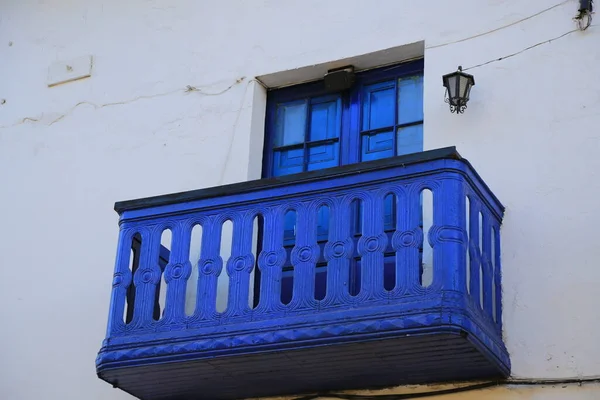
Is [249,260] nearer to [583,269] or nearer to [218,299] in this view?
[218,299]

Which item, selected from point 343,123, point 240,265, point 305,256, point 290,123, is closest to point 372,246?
point 305,256

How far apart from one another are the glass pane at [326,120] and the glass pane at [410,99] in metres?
0.43

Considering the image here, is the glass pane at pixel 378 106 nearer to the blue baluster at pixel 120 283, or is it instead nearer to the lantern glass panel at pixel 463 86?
the lantern glass panel at pixel 463 86

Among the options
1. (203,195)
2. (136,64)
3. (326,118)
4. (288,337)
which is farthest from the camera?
(136,64)

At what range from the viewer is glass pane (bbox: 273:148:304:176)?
8867 millimetres

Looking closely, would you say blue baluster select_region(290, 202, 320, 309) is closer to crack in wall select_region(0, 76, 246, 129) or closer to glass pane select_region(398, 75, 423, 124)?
glass pane select_region(398, 75, 423, 124)

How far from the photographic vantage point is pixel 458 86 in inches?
320

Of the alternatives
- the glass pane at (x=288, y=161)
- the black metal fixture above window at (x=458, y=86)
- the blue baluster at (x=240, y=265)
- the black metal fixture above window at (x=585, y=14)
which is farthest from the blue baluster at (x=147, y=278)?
the black metal fixture above window at (x=585, y=14)

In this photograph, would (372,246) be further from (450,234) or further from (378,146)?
(378,146)

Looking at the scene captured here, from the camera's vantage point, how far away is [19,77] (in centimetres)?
1016

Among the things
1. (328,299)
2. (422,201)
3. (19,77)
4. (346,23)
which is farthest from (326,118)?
(19,77)

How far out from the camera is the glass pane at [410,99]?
8.67 metres

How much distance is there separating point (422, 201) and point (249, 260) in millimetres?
1129

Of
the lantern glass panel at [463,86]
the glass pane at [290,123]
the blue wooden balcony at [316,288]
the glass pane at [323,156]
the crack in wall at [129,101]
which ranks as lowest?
the blue wooden balcony at [316,288]
